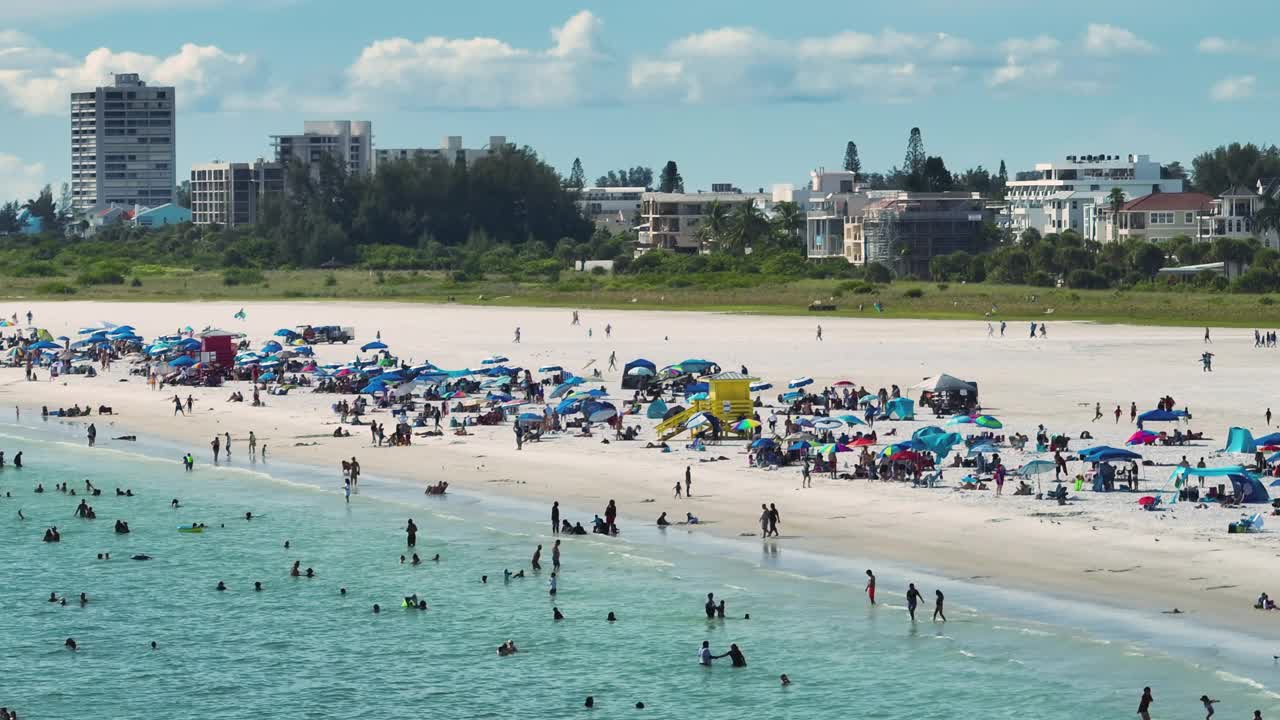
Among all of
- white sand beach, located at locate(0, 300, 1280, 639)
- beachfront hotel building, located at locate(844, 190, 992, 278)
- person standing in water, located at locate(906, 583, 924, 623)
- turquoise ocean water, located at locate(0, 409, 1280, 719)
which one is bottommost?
turquoise ocean water, located at locate(0, 409, 1280, 719)

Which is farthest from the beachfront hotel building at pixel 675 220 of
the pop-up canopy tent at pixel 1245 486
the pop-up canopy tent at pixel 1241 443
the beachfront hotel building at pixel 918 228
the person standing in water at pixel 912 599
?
the person standing in water at pixel 912 599

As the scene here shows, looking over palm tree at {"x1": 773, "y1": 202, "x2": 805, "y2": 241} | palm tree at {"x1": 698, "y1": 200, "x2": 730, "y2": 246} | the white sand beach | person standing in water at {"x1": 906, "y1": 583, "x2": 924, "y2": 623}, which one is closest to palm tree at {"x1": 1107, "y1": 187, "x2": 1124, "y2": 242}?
palm tree at {"x1": 773, "y1": 202, "x2": 805, "y2": 241}

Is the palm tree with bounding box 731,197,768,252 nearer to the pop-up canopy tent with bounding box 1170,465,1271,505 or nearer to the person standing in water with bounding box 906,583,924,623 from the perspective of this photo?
the pop-up canopy tent with bounding box 1170,465,1271,505

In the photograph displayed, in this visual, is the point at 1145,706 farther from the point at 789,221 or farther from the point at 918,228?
the point at 789,221

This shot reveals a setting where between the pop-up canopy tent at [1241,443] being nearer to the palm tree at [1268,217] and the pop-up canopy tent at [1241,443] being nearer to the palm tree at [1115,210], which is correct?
the palm tree at [1268,217]

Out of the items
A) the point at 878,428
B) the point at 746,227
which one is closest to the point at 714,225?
the point at 746,227
